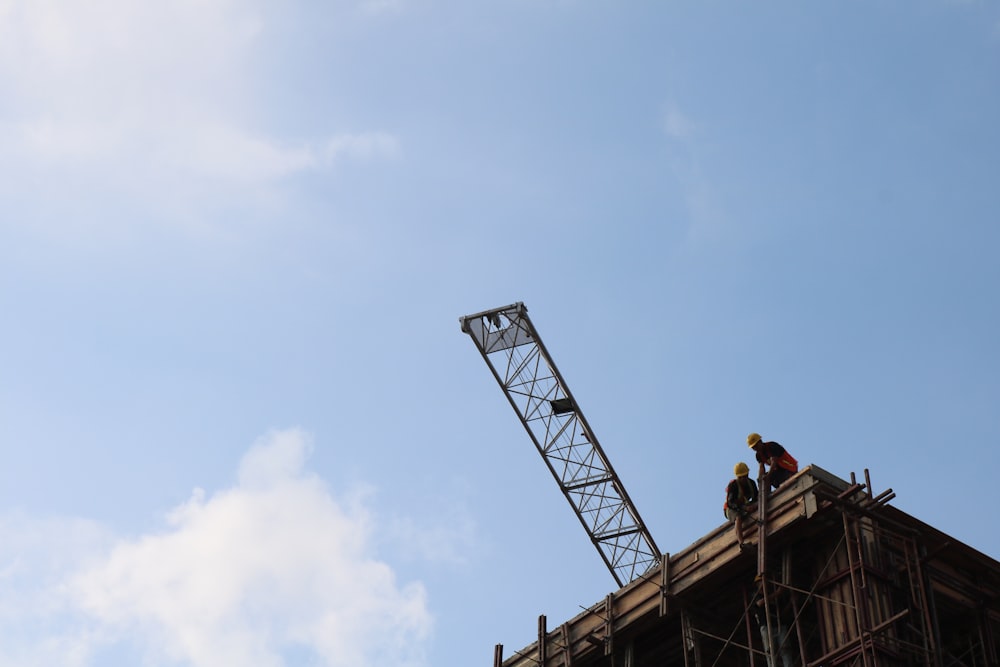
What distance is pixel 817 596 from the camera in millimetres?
27906

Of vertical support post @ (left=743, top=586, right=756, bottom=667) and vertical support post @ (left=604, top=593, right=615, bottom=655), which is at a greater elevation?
vertical support post @ (left=604, top=593, right=615, bottom=655)

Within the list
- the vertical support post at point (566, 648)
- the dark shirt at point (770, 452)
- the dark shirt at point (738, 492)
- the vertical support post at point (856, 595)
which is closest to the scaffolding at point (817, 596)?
the vertical support post at point (856, 595)

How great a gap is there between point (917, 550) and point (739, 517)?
3616 mm

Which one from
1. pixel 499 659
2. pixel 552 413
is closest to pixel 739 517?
pixel 499 659

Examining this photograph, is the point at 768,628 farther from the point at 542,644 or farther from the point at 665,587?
the point at 542,644

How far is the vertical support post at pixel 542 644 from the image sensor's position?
33656 millimetres

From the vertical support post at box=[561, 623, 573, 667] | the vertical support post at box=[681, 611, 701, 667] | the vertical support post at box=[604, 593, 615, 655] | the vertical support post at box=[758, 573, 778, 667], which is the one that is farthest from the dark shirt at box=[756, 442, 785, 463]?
the vertical support post at box=[561, 623, 573, 667]

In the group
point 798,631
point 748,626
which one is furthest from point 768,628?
point 798,631

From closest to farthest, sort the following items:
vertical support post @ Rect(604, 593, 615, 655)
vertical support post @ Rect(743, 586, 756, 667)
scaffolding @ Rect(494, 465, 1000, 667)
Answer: scaffolding @ Rect(494, 465, 1000, 667) → vertical support post @ Rect(743, 586, 756, 667) → vertical support post @ Rect(604, 593, 615, 655)

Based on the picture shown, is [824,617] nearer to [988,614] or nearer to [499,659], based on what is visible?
[988,614]

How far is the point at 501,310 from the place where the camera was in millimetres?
53562

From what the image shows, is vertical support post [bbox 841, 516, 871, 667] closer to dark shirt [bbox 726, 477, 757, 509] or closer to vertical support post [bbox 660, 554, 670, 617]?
dark shirt [bbox 726, 477, 757, 509]

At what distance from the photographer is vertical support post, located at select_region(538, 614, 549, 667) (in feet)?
110

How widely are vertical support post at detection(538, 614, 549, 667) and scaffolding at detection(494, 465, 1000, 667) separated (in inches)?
71.0
